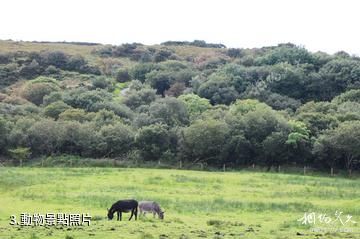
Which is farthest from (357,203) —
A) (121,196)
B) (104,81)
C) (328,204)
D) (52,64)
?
(52,64)

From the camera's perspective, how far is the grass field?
2370 cm

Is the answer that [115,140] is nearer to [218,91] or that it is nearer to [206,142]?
[206,142]

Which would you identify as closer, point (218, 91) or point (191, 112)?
point (191, 112)

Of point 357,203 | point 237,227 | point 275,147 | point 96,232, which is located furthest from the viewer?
point 275,147

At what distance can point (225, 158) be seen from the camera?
67.4 metres

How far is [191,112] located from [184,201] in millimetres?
55884

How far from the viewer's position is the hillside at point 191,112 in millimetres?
67000

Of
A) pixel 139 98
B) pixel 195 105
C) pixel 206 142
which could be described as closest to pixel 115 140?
pixel 206 142

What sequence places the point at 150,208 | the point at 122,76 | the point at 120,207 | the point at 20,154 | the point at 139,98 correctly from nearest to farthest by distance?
the point at 120,207, the point at 150,208, the point at 20,154, the point at 139,98, the point at 122,76

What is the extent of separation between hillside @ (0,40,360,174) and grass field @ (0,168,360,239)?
40.6 ft

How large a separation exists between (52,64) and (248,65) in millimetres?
49772

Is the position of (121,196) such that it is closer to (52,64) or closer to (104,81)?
(104,81)

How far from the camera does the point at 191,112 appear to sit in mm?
91500

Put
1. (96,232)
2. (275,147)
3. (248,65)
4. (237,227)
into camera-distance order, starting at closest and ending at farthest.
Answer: (96,232) < (237,227) < (275,147) < (248,65)
